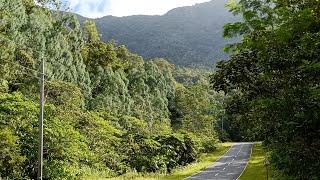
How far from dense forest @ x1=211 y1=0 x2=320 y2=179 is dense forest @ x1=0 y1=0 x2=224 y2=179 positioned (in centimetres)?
1012

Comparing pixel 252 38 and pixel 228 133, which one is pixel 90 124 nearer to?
pixel 252 38

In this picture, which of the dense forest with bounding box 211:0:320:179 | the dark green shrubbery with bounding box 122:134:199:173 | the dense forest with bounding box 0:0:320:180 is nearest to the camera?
the dense forest with bounding box 211:0:320:179

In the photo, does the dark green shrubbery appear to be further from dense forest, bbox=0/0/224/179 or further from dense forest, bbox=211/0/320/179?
dense forest, bbox=211/0/320/179

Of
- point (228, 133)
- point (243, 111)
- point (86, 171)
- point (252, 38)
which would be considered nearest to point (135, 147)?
point (86, 171)

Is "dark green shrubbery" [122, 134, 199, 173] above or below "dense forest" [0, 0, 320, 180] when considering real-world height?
below

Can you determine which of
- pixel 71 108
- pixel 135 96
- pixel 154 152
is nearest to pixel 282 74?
pixel 71 108

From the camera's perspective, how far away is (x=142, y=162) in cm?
4112

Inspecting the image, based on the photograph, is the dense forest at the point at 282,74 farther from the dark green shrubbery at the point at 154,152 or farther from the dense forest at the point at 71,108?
the dark green shrubbery at the point at 154,152

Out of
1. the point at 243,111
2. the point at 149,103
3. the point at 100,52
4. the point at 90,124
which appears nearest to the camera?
the point at 243,111

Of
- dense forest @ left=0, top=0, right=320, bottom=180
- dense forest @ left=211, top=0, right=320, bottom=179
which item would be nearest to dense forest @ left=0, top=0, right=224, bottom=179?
dense forest @ left=0, top=0, right=320, bottom=180

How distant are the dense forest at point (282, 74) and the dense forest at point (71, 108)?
10.1 metres

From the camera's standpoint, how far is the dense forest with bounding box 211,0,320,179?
11.3 meters

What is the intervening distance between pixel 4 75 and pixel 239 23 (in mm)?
20861

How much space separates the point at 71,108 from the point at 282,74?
2053 centimetres
